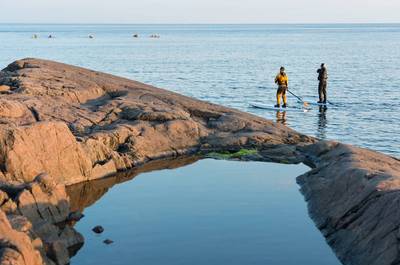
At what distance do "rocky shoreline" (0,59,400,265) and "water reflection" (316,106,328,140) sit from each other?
5963mm

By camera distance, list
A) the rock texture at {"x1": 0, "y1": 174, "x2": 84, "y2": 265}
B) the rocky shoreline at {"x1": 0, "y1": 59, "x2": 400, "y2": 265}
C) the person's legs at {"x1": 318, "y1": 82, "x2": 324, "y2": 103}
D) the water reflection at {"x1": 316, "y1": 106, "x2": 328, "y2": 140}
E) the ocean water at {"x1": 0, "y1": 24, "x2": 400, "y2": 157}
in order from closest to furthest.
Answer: the rock texture at {"x1": 0, "y1": 174, "x2": 84, "y2": 265} < the rocky shoreline at {"x1": 0, "y1": 59, "x2": 400, "y2": 265} < the water reflection at {"x1": 316, "y1": 106, "x2": 328, "y2": 140} < the ocean water at {"x1": 0, "y1": 24, "x2": 400, "y2": 157} < the person's legs at {"x1": 318, "y1": 82, "x2": 324, "y2": 103}

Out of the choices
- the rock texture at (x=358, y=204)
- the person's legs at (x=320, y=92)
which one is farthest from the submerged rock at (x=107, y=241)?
the person's legs at (x=320, y=92)

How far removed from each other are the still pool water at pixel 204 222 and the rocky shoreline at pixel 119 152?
2.25 feet

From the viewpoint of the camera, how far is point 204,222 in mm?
18750

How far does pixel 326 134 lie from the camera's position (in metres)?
36.2

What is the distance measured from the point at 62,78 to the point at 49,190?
48.5ft

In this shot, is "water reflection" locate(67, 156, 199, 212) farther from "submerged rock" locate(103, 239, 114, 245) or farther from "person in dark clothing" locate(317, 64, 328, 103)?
"person in dark clothing" locate(317, 64, 328, 103)

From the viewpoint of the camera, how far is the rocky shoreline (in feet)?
52.6

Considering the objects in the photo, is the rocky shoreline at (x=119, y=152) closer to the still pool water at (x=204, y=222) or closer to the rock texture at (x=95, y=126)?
the rock texture at (x=95, y=126)

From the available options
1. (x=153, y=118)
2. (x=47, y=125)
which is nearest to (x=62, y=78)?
(x=153, y=118)

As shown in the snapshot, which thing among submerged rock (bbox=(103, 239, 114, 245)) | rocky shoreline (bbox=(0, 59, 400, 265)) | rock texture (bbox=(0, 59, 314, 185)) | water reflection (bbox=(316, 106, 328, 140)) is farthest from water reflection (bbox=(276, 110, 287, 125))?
submerged rock (bbox=(103, 239, 114, 245))

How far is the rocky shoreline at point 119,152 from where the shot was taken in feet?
52.6

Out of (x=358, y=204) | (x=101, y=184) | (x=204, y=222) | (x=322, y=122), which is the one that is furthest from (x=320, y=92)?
(x=204, y=222)

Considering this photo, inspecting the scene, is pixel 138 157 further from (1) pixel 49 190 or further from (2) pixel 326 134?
(2) pixel 326 134
